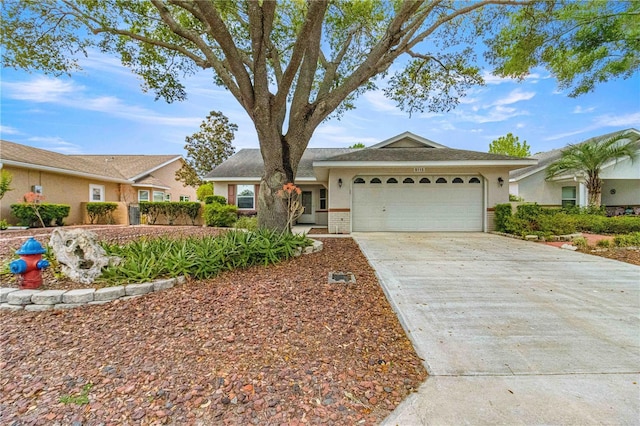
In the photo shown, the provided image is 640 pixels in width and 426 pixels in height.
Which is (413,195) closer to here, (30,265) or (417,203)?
(417,203)

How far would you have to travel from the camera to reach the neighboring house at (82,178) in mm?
12953

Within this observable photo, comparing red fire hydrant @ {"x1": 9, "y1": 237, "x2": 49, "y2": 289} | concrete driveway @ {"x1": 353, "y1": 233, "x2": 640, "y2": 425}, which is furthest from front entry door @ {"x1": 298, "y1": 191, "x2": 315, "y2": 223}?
red fire hydrant @ {"x1": 9, "y1": 237, "x2": 49, "y2": 289}

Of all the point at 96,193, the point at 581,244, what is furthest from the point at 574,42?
the point at 96,193

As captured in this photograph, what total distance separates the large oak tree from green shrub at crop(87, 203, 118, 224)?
9224mm

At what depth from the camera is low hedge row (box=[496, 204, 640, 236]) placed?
9.82 m

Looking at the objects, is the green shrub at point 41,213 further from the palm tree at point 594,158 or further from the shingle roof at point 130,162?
the palm tree at point 594,158

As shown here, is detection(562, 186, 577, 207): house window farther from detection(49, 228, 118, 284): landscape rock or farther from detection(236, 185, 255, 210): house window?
detection(49, 228, 118, 284): landscape rock

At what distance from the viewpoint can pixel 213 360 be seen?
260cm

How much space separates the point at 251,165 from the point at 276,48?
9.13m

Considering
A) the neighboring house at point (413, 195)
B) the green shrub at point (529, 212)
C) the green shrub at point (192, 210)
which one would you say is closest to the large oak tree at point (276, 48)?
the neighboring house at point (413, 195)

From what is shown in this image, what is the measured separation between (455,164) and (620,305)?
24.7 ft

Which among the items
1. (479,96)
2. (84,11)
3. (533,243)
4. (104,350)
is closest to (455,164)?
(479,96)

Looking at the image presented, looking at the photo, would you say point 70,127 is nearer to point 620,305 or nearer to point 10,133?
point 10,133

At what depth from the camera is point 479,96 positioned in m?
10.8
